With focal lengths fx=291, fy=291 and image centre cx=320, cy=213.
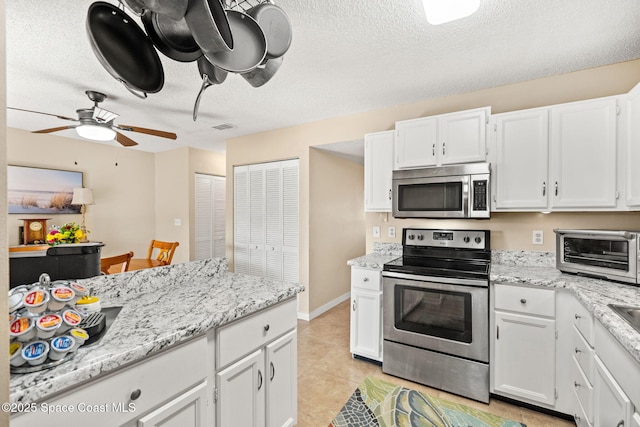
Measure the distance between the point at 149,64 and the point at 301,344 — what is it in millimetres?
2729

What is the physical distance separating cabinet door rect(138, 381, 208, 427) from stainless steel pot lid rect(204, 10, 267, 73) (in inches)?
50.3

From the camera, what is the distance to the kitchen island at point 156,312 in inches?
30.8

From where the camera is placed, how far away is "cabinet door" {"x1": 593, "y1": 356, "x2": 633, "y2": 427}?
1.11 m

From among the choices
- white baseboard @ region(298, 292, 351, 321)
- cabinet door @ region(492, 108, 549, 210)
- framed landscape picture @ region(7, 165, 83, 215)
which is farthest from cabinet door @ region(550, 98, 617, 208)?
framed landscape picture @ region(7, 165, 83, 215)

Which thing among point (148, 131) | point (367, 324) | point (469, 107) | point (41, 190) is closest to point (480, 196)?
point (469, 107)

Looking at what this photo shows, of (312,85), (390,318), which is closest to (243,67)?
(312,85)

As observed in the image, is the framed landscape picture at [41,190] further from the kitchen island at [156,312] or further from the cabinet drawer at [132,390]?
the cabinet drawer at [132,390]

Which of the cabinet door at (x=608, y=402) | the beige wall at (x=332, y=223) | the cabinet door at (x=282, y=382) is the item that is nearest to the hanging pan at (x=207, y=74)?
the cabinet door at (x=282, y=382)

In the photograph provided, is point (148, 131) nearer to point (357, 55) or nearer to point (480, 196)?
point (357, 55)

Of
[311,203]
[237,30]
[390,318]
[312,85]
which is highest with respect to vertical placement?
[312,85]

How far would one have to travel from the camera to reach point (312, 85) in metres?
2.64

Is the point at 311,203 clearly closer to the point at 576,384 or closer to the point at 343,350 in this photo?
the point at 343,350

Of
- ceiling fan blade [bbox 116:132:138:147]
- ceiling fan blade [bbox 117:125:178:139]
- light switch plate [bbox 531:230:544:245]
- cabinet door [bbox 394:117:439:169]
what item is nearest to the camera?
light switch plate [bbox 531:230:544:245]

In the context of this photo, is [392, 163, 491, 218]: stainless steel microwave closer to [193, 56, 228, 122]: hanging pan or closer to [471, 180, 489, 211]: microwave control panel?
[471, 180, 489, 211]: microwave control panel
